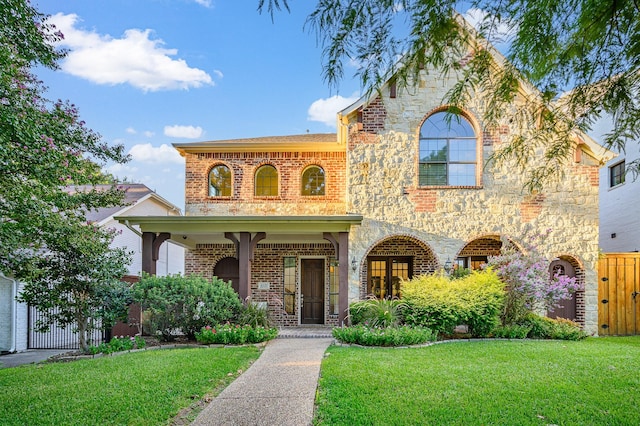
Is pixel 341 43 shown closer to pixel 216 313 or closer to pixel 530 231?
pixel 216 313

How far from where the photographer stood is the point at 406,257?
1329cm

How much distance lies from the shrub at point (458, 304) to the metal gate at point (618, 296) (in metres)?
3.70

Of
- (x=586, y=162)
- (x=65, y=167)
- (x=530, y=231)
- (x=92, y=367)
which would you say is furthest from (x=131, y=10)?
(x=586, y=162)

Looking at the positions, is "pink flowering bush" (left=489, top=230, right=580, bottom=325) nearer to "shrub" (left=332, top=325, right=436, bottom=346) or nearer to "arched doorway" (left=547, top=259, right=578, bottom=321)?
"arched doorway" (left=547, top=259, right=578, bottom=321)

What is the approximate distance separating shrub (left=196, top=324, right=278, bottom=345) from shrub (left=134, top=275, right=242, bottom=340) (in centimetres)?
37

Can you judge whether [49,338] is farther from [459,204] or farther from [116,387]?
[459,204]

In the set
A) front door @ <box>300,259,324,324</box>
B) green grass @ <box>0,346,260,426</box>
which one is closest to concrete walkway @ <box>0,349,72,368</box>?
green grass @ <box>0,346,260,426</box>

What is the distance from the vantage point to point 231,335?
9.04 m

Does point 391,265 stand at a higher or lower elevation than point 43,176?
lower

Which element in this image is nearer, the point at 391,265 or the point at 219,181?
the point at 391,265

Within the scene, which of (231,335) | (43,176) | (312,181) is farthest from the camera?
(312,181)

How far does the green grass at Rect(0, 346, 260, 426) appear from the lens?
4516mm

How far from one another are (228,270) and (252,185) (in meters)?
3.05

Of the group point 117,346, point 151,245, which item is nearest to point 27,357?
point 117,346
